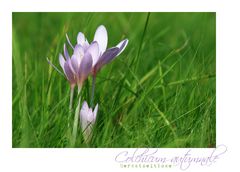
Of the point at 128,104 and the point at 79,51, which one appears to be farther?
the point at 128,104

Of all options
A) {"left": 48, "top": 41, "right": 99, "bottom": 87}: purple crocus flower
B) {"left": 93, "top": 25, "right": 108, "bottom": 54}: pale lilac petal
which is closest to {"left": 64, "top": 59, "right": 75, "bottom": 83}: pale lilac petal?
{"left": 48, "top": 41, "right": 99, "bottom": 87}: purple crocus flower

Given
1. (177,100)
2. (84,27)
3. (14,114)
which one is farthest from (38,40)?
(177,100)

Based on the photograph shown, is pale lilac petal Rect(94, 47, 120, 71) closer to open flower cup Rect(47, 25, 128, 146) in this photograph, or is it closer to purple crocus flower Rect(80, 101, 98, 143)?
open flower cup Rect(47, 25, 128, 146)

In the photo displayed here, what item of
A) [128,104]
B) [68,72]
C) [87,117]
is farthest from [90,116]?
[128,104]

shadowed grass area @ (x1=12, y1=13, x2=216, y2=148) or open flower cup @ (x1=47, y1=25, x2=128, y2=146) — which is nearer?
open flower cup @ (x1=47, y1=25, x2=128, y2=146)

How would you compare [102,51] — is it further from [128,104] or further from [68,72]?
[128,104]

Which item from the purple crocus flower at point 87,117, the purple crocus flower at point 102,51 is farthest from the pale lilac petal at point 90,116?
the purple crocus flower at point 102,51
